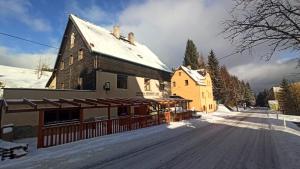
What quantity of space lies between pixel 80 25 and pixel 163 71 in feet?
43.3

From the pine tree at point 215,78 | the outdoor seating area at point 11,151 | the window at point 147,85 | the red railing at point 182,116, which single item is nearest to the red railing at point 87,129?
the outdoor seating area at point 11,151

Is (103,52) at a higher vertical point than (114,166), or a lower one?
higher

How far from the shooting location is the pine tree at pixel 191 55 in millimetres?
72500

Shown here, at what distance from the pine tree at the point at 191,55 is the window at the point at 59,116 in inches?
2229

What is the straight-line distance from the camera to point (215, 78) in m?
65.2

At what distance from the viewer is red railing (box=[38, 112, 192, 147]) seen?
465 inches

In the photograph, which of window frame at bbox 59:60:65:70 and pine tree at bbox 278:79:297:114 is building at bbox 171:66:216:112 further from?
window frame at bbox 59:60:65:70

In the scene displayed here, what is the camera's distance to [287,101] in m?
58.1

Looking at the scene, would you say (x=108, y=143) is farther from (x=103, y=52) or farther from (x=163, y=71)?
(x=163, y=71)

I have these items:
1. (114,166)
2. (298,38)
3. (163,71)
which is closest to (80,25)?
(163,71)

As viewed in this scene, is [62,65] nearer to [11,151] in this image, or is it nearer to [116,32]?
[116,32]

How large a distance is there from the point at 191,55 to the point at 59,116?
60640 millimetres

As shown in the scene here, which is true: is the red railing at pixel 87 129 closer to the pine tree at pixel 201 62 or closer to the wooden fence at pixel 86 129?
the wooden fence at pixel 86 129

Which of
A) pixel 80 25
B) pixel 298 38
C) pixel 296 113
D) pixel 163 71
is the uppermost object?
pixel 80 25
